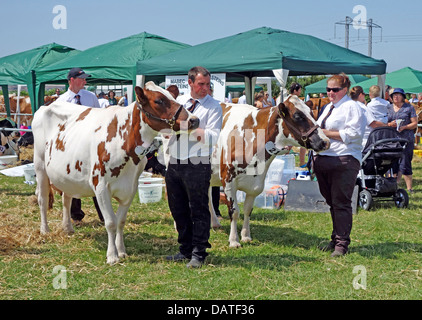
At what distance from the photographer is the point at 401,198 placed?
8727mm

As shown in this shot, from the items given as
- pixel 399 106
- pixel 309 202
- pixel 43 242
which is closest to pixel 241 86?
pixel 399 106

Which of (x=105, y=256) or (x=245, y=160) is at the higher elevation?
(x=245, y=160)

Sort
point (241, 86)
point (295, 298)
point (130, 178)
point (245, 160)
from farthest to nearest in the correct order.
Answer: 1. point (241, 86)
2. point (245, 160)
3. point (130, 178)
4. point (295, 298)

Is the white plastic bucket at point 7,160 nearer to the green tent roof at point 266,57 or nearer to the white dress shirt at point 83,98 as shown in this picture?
the green tent roof at point 266,57

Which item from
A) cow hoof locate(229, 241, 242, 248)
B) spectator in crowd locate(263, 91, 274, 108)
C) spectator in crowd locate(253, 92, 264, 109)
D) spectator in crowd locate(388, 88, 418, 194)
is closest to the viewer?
cow hoof locate(229, 241, 242, 248)

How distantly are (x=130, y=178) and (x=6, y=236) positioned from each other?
210 centimetres

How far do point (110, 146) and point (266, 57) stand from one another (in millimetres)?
5164

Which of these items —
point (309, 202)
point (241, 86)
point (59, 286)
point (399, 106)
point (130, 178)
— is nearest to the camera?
point (59, 286)

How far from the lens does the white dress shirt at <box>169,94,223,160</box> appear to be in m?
4.89

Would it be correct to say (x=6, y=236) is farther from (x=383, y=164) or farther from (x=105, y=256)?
(x=383, y=164)

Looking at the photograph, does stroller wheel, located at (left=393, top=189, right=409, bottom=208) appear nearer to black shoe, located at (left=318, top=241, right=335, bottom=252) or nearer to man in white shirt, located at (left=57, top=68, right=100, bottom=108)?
black shoe, located at (left=318, top=241, right=335, bottom=252)

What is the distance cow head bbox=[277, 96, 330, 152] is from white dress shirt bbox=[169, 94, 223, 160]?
1.00 m

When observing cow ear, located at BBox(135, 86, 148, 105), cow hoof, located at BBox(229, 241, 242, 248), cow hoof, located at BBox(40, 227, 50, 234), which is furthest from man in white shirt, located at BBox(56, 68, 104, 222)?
cow ear, located at BBox(135, 86, 148, 105)

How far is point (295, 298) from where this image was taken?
4359 millimetres
